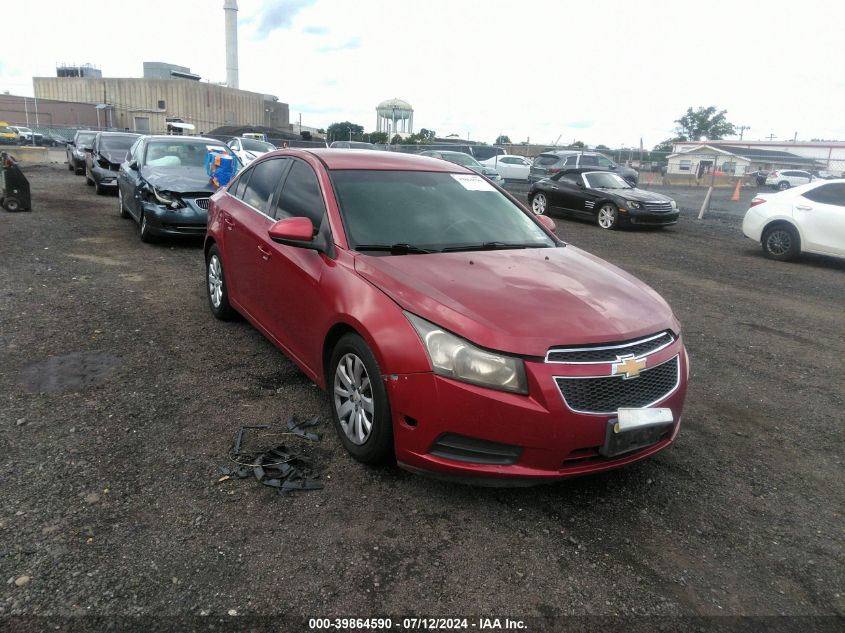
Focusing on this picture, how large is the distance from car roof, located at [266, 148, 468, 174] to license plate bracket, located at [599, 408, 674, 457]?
2.41 metres

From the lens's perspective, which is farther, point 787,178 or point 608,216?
point 787,178

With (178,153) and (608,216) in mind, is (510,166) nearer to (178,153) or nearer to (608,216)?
(608,216)

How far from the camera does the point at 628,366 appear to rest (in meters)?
2.91

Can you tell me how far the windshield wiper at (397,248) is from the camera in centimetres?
358

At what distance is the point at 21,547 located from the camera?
2.62 metres

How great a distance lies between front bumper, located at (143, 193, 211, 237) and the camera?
8914 millimetres

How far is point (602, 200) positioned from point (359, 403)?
1250 centimetres

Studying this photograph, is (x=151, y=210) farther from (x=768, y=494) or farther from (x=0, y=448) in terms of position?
(x=768, y=494)

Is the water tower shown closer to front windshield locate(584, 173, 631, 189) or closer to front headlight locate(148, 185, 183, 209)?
front windshield locate(584, 173, 631, 189)

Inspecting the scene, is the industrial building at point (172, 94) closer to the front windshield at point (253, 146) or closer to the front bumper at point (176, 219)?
the front windshield at point (253, 146)

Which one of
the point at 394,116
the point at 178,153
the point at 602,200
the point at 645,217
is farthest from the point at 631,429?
the point at 394,116

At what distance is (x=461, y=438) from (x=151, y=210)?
305 inches

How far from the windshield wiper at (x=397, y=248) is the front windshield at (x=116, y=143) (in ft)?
47.6

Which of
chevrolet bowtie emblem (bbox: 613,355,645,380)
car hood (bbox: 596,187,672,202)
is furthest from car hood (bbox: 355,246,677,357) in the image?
car hood (bbox: 596,187,672,202)
